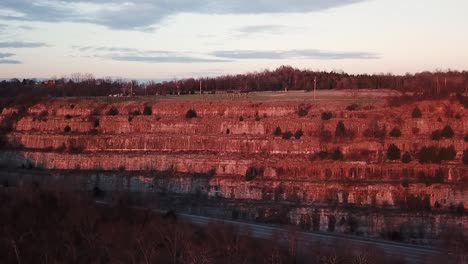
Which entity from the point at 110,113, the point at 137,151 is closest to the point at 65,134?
the point at 110,113

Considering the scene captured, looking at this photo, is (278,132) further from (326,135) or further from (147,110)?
(147,110)

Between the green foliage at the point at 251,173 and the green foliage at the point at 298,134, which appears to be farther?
the green foliage at the point at 298,134

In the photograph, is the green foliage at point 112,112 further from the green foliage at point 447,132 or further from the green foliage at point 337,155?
the green foliage at point 447,132

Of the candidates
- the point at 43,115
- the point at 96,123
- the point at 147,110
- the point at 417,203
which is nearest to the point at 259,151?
the point at 417,203

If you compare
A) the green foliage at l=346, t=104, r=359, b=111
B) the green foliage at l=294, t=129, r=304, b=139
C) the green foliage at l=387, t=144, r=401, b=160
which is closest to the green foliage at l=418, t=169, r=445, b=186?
the green foliage at l=387, t=144, r=401, b=160

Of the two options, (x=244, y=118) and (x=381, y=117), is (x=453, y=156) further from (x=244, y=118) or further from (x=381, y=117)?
(x=244, y=118)

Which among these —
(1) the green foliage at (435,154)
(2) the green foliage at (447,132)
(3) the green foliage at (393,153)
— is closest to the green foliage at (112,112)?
(3) the green foliage at (393,153)

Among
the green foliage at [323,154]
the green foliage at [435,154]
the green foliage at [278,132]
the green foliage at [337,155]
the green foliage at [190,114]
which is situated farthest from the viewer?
the green foliage at [190,114]
